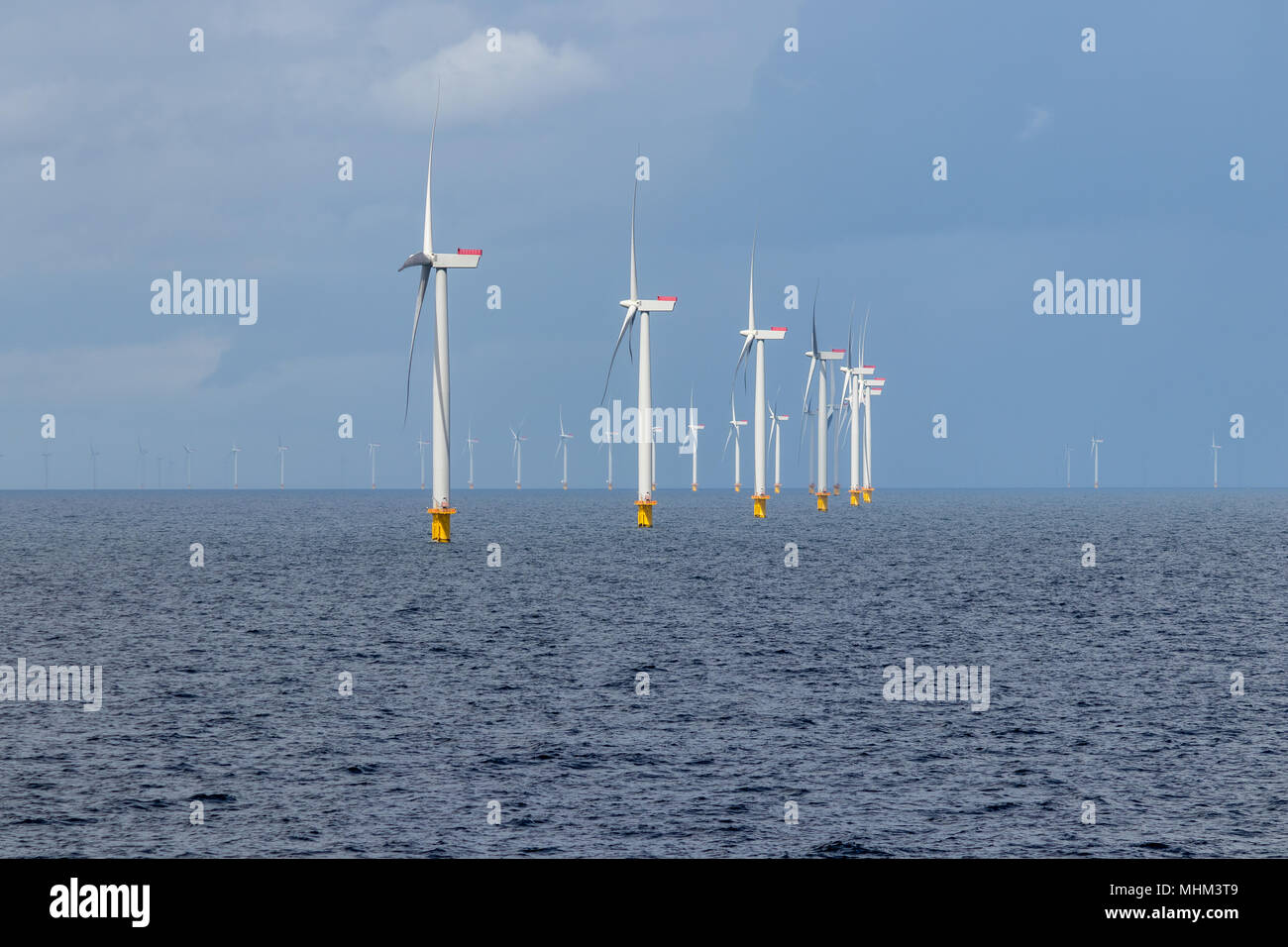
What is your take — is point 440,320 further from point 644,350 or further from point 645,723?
point 645,723

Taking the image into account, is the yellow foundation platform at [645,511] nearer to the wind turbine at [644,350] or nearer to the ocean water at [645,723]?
the wind turbine at [644,350]

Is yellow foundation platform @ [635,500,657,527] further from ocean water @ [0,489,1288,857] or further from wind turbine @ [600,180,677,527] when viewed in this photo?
ocean water @ [0,489,1288,857]

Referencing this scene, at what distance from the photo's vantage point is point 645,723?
131 feet

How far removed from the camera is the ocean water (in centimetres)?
2711

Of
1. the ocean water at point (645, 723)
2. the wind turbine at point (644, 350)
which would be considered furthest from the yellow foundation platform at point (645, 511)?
the ocean water at point (645, 723)

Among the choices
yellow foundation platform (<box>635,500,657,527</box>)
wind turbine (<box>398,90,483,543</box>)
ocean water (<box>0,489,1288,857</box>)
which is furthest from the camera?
yellow foundation platform (<box>635,500,657,527</box>)

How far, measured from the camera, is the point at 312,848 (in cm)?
2558

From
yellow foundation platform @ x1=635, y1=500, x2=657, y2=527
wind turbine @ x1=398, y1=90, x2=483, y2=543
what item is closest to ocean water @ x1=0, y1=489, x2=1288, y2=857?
wind turbine @ x1=398, y1=90, x2=483, y2=543

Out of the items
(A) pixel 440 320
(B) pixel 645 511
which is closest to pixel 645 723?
(A) pixel 440 320

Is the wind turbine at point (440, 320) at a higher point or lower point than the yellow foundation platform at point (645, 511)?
higher

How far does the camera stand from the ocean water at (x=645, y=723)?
27.1 metres
